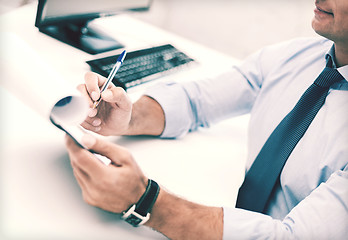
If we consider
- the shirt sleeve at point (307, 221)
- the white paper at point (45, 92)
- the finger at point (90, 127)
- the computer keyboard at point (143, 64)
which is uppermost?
the white paper at point (45, 92)

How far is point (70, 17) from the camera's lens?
2.98ft

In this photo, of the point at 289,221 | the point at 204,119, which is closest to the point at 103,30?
the point at 204,119

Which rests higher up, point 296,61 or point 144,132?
point 296,61

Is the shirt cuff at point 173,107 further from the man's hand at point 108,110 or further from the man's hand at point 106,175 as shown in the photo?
the man's hand at point 106,175

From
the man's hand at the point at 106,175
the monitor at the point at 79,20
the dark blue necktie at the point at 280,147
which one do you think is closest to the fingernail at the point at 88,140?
the man's hand at the point at 106,175

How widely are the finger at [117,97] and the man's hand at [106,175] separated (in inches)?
6.0

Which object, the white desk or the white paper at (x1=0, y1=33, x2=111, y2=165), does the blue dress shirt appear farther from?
the white paper at (x1=0, y1=33, x2=111, y2=165)

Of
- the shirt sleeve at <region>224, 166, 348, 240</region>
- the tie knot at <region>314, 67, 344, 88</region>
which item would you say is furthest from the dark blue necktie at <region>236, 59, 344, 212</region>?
the shirt sleeve at <region>224, 166, 348, 240</region>

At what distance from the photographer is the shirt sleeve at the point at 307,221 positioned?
21.6 inches

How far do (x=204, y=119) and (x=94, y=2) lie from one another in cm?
49

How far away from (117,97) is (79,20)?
0.46m

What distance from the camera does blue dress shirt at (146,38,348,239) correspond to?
56cm

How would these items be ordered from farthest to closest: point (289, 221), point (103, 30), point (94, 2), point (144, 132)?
point (103, 30)
point (94, 2)
point (144, 132)
point (289, 221)

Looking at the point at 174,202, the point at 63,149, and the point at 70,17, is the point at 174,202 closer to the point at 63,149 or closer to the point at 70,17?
the point at 63,149
